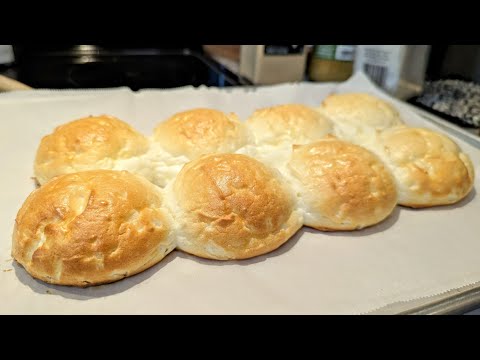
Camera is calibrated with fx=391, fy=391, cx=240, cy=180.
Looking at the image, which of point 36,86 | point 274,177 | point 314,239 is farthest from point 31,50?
point 314,239

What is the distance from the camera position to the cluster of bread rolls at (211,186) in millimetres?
927

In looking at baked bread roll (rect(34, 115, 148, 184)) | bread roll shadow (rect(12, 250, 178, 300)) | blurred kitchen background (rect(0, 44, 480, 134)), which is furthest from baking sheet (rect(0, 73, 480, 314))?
blurred kitchen background (rect(0, 44, 480, 134))

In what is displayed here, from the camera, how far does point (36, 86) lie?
1.97 m

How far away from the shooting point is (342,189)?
1.13 m

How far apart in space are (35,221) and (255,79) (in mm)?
1451

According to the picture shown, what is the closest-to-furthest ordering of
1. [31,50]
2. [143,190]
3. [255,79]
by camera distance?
1. [143,190]
2. [255,79]
3. [31,50]

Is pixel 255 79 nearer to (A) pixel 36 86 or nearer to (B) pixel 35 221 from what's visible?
(A) pixel 36 86

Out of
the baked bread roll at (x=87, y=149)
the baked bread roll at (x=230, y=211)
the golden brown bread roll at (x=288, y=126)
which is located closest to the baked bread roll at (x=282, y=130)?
the golden brown bread roll at (x=288, y=126)

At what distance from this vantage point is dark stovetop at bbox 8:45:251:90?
2.06 m

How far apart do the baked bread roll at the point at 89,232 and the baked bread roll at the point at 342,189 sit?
416 mm

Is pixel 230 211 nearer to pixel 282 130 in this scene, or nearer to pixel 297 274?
pixel 297 274

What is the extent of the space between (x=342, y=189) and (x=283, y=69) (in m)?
1.16

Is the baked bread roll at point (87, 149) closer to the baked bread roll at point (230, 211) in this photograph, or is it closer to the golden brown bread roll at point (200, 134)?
the golden brown bread roll at point (200, 134)
